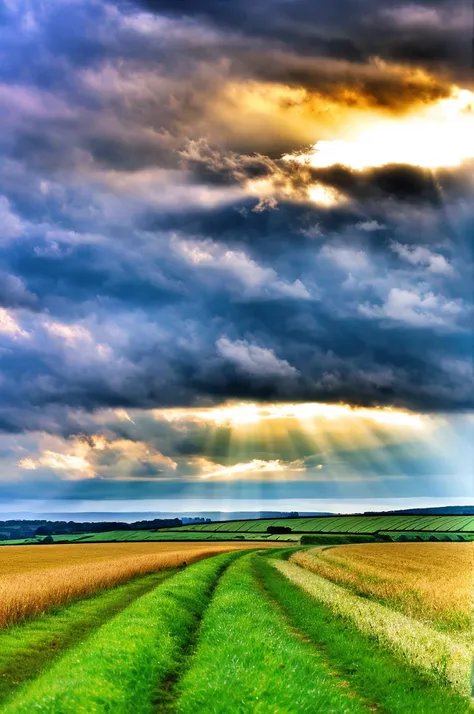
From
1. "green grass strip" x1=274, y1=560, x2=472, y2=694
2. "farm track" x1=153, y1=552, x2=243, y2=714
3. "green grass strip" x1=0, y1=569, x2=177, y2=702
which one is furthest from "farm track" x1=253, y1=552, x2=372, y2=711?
"green grass strip" x1=0, y1=569, x2=177, y2=702

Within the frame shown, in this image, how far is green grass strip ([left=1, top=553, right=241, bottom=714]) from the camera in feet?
43.1

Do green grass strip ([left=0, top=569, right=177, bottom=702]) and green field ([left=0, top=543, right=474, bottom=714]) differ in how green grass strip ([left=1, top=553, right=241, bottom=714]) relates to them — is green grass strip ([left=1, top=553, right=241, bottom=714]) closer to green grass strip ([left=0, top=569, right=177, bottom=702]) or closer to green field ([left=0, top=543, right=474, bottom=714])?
green field ([left=0, top=543, right=474, bottom=714])

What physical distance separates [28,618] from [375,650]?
1489 centimetres

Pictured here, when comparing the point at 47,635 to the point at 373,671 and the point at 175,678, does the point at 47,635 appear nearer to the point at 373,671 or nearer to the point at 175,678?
the point at 175,678

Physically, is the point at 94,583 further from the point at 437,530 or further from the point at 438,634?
the point at 437,530

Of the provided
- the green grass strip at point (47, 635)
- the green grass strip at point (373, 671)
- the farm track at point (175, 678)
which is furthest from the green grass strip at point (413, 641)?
the green grass strip at point (47, 635)

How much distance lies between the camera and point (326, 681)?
1506cm

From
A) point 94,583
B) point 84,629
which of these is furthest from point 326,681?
point 94,583

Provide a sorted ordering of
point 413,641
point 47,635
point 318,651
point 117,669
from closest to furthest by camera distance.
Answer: point 117,669
point 318,651
point 413,641
point 47,635

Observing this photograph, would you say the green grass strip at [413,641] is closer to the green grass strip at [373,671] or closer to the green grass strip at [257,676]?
the green grass strip at [373,671]

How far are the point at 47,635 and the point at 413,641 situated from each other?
12.8 meters

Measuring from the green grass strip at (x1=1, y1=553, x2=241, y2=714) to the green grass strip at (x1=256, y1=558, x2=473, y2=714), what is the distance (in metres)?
4.49

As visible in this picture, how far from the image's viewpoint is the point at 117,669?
50.7ft

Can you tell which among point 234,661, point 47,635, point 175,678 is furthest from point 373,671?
point 47,635
